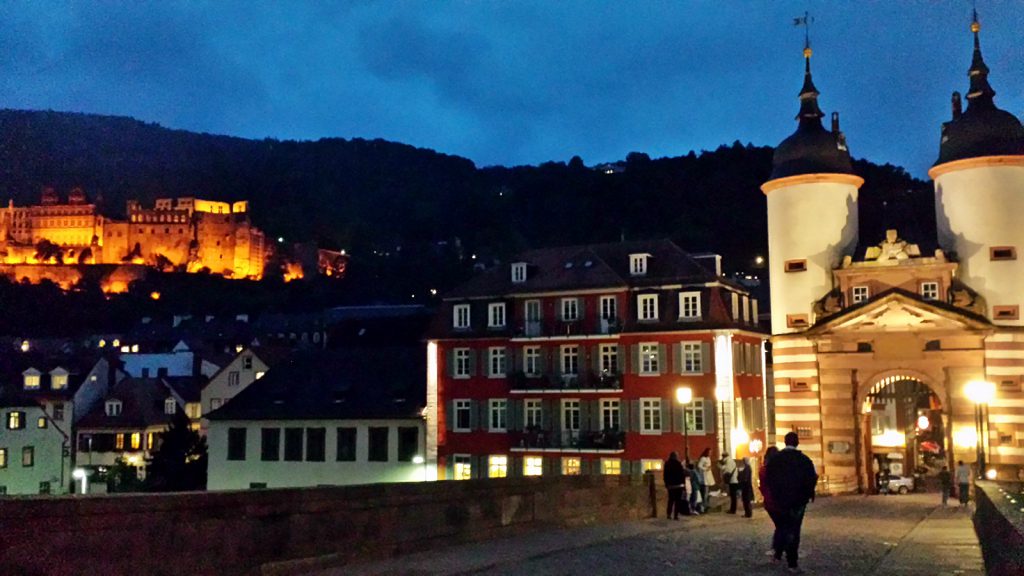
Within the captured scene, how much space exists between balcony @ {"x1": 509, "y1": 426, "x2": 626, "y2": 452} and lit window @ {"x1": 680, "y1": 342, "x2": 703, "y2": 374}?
4.10 m

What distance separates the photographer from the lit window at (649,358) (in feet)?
157

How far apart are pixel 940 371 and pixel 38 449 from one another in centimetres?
5574

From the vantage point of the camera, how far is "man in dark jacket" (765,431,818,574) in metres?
12.9

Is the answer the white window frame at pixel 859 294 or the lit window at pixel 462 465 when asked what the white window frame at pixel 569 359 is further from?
the white window frame at pixel 859 294

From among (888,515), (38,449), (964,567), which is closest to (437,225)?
(38,449)

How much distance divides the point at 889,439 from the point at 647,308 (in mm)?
14394

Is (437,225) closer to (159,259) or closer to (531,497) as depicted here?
(159,259)

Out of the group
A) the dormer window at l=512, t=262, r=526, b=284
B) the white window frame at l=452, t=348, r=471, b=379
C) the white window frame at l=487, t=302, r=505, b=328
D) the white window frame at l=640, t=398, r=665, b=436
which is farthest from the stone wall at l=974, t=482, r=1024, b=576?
the white window frame at l=452, t=348, r=471, b=379

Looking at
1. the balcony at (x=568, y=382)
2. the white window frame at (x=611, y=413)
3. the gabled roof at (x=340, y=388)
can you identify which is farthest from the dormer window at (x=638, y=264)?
the gabled roof at (x=340, y=388)

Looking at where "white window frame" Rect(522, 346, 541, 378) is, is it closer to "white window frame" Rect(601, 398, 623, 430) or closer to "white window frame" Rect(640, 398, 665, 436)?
"white window frame" Rect(601, 398, 623, 430)

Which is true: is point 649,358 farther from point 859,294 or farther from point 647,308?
point 859,294

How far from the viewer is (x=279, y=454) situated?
54.7 m

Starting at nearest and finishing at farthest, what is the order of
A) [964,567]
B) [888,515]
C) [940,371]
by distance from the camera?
[964,567] < [888,515] < [940,371]

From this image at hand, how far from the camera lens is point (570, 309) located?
5053cm
